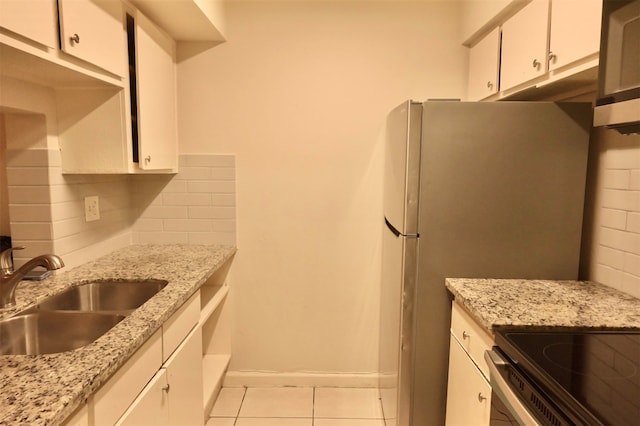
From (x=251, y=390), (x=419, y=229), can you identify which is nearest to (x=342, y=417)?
(x=251, y=390)

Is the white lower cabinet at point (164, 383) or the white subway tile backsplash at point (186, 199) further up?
the white subway tile backsplash at point (186, 199)

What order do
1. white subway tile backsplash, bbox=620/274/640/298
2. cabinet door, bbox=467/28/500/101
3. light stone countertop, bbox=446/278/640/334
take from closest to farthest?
light stone countertop, bbox=446/278/640/334 → white subway tile backsplash, bbox=620/274/640/298 → cabinet door, bbox=467/28/500/101

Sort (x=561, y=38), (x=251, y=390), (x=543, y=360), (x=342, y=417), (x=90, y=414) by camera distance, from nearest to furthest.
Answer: (x=90, y=414), (x=543, y=360), (x=561, y=38), (x=342, y=417), (x=251, y=390)

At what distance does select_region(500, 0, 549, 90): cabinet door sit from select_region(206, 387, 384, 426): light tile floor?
1894 mm

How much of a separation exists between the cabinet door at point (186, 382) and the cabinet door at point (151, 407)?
5 centimetres

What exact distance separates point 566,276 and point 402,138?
2.97 ft

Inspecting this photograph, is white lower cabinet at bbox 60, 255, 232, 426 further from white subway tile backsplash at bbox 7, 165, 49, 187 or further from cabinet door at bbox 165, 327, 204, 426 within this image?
white subway tile backsplash at bbox 7, 165, 49, 187

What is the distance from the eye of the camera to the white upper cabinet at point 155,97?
184cm

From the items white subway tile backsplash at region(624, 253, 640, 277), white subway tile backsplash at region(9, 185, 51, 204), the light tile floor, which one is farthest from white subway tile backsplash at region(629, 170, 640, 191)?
white subway tile backsplash at region(9, 185, 51, 204)

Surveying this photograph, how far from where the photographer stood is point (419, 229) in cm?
167

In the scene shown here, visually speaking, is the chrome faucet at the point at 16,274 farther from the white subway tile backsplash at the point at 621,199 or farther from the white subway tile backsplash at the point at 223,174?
the white subway tile backsplash at the point at 621,199

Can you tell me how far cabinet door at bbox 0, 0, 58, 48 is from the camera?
105cm

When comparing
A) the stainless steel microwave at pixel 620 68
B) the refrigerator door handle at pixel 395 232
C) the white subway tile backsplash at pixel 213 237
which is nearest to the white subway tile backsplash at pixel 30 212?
the white subway tile backsplash at pixel 213 237

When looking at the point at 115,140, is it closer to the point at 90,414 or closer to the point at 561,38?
the point at 90,414
